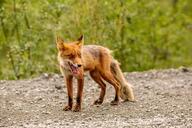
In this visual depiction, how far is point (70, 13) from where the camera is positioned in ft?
51.3

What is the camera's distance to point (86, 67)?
10.2 m

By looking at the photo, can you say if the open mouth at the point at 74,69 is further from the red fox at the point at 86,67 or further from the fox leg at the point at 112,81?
the fox leg at the point at 112,81

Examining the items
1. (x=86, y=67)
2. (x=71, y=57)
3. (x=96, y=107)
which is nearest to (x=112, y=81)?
(x=96, y=107)

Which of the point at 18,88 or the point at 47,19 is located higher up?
the point at 47,19

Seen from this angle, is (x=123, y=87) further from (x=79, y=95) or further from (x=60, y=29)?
(x=60, y=29)

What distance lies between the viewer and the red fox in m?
9.76

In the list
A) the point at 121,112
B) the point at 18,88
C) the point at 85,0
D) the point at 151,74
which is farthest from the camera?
the point at 85,0

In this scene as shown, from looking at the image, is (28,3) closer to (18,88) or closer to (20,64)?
(20,64)

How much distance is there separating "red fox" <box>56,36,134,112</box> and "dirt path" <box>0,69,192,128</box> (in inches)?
8.2

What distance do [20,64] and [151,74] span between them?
3438 millimetres

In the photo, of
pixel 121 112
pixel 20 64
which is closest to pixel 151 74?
pixel 20 64

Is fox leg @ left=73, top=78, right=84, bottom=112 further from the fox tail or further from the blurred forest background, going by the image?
the blurred forest background

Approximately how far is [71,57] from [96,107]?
1141mm

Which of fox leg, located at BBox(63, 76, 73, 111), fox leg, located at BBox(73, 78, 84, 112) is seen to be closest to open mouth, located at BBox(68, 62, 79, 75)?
fox leg, located at BBox(73, 78, 84, 112)
